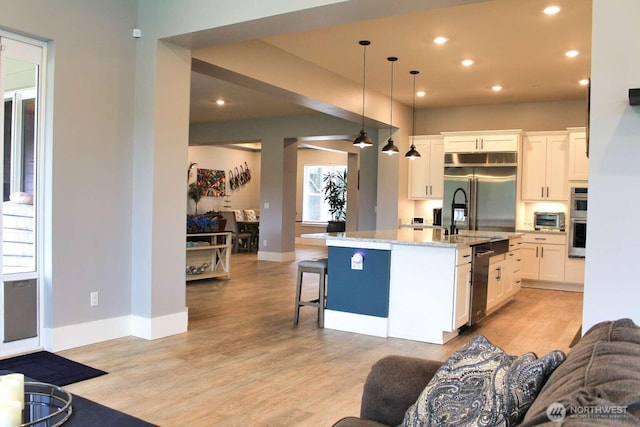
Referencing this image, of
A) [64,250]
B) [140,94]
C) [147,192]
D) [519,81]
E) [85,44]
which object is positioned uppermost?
[519,81]

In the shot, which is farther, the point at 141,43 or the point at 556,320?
the point at 556,320

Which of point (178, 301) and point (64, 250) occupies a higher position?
point (64, 250)

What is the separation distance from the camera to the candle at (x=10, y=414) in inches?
61.5

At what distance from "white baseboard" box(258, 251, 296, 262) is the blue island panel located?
5.57 meters

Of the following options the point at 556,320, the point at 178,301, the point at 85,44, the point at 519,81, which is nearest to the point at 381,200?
the point at 519,81

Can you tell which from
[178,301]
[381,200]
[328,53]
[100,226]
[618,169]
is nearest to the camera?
[618,169]

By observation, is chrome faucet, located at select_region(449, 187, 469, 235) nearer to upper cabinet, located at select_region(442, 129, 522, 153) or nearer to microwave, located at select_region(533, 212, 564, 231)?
upper cabinet, located at select_region(442, 129, 522, 153)

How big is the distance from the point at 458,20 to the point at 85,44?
3.45 meters

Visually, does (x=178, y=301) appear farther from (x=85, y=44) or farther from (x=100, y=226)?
(x=85, y=44)

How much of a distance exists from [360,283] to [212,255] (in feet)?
12.0

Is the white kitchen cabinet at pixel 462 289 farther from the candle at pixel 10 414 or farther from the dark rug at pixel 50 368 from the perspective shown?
the candle at pixel 10 414

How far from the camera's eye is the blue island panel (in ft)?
16.2

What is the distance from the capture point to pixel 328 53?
6230 millimetres

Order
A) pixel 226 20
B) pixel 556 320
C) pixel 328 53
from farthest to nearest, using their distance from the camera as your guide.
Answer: pixel 328 53 < pixel 556 320 < pixel 226 20
